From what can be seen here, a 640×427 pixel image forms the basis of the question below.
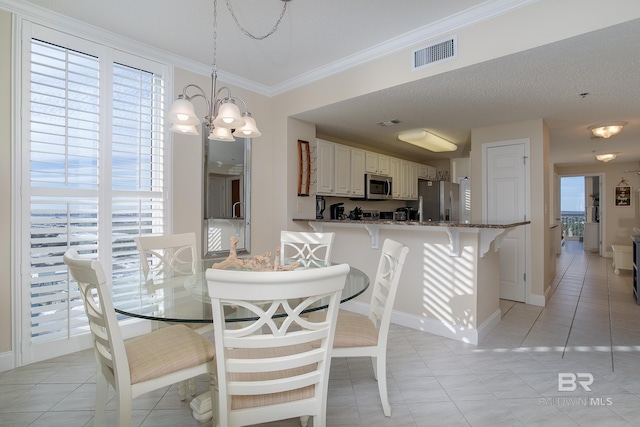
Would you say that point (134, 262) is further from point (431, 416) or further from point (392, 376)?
point (431, 416)

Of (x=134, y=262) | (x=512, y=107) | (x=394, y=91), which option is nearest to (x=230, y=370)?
(x=134, y=262)

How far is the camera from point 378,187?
5270 mm

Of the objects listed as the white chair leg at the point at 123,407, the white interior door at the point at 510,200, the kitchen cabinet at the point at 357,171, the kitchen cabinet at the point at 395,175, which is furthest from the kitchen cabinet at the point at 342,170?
the white chair leg at the point at 123,407

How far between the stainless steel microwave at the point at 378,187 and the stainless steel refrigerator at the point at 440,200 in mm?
1095

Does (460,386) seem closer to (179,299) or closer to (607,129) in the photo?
(179,299)

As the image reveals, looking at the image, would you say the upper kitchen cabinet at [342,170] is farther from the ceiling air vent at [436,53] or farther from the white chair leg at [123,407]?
the white chair leg at [123,407]

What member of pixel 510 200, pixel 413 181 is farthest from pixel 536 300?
pixel 413 181

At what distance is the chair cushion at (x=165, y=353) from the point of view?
53.4 inches

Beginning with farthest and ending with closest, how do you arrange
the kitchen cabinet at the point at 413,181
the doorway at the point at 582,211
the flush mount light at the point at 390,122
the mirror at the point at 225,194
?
1. the doorway at the point at 582,211
2. the kitchen cabinet at the point at 413,181
3. the flush mount light at the point at 390,122
4. the mirror at the point at 225,194

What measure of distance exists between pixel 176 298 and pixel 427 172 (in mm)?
5988

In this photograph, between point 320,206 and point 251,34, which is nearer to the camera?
point 251,34

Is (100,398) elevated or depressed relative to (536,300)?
elevated

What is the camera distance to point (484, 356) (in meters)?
2.49

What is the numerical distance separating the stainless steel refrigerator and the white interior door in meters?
1.67
